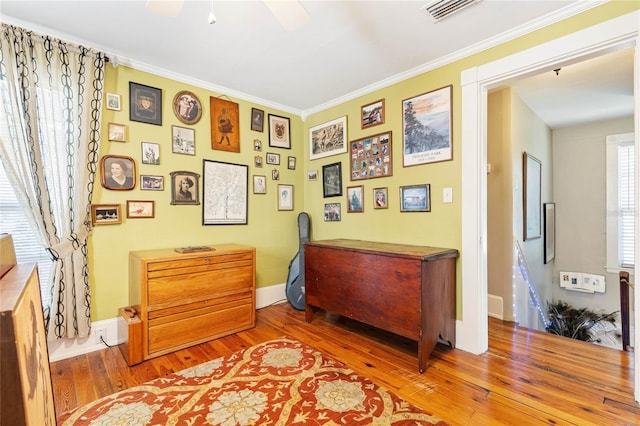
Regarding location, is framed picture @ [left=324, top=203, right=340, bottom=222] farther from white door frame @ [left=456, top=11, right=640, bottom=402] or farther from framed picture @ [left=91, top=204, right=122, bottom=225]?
framed picture @ [left=91, top=204, right=122, bottom=225]

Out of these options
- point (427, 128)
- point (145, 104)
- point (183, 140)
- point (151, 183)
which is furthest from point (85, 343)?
point (427, 128)

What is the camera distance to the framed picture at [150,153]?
2570mm

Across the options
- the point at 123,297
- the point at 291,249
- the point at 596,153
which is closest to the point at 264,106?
the point at 291,249

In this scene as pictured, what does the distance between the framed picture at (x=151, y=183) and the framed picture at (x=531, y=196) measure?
12.9 ft

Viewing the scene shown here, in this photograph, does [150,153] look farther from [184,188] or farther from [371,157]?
[371,157]

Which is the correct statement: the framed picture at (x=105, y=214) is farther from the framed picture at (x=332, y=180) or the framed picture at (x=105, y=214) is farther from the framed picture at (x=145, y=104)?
the framed picture at (x=332, y=180)

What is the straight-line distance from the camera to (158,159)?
265cm

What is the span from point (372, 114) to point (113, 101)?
2.35 m

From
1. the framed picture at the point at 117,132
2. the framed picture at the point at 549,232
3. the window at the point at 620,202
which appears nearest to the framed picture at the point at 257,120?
the framed picture at the point at 117,132

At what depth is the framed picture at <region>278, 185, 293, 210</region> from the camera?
3.60 metres

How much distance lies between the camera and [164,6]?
1.41 metres

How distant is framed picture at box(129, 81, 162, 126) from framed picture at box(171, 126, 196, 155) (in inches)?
6.2

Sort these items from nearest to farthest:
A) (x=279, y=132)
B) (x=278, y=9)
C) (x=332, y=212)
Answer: (x=278, y=9) → (x=332, y=212) → (x=279, y=132)

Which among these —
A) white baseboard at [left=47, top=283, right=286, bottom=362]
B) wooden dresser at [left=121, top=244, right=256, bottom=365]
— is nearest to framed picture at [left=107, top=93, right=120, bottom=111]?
wooden dresser at [left=121, top=244, right=256, bottom=365]
